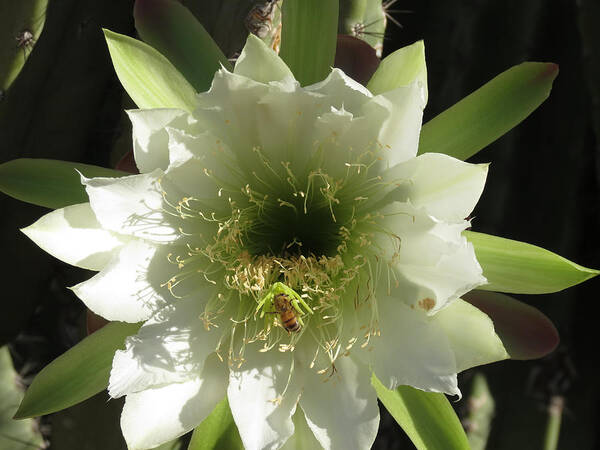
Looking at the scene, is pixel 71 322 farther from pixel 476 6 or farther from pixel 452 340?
pixel 476 6

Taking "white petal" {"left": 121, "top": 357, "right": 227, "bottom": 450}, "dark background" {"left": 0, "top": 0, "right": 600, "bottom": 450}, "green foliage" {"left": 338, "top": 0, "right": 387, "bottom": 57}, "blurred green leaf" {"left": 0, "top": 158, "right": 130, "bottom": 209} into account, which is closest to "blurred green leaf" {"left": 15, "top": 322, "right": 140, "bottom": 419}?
"white petal" {"left": 121, "top": 357, "right": 227, "bottom": 450}

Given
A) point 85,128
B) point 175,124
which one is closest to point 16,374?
point 85,128

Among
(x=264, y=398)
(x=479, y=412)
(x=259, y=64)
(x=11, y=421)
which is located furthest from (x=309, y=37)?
(x=11, y=421)

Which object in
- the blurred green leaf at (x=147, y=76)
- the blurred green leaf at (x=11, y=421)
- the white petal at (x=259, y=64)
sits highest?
the white petal at (x=259, y=64)

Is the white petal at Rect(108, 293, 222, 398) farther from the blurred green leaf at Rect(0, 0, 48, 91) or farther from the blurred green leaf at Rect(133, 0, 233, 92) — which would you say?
the blurred green leaf at Rect(0, 0, 48, 91)

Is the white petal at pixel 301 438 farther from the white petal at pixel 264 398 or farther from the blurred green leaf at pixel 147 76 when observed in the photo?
the blurred green leaf at pixel 147 76

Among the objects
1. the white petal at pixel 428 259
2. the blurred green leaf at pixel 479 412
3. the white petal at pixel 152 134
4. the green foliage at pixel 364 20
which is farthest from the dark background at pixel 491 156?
the white petal at pixel 428 259
